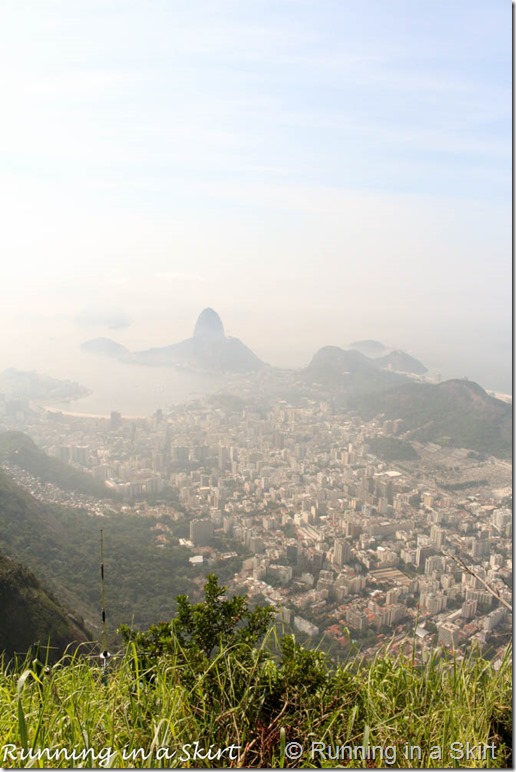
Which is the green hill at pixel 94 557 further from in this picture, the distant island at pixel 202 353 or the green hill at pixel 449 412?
the green hill at pixel 449 412

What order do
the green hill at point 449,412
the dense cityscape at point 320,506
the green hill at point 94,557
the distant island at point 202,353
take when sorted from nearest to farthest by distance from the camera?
the dense cityscape at point 320,506, the green hill at point 94,557, the green hill at point 449,412, the distant island at point 202,353

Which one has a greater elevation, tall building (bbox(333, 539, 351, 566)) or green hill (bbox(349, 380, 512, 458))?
green hill (bbox(349, 380, 512, 458))

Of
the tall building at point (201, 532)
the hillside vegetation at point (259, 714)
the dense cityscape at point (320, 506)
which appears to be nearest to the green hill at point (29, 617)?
the dense cityscape at point (320, 506)

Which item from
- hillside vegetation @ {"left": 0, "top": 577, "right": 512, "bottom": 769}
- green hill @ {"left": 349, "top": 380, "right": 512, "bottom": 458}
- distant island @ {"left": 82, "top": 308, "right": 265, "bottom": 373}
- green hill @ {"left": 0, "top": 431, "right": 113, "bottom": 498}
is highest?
distant island @ {"left": 82, "top": 308, "right": 265, "bottom": 373}

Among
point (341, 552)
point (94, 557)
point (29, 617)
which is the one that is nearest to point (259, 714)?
point (29, 617)

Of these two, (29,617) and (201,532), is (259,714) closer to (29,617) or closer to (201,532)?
(29,617)

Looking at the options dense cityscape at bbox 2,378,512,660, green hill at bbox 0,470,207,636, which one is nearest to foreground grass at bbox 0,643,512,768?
dense cityscape at bbox 2,378,512,660

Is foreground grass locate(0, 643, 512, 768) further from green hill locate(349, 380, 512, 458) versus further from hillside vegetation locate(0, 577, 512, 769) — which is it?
green hill locate(349, 380, 512, 458)
